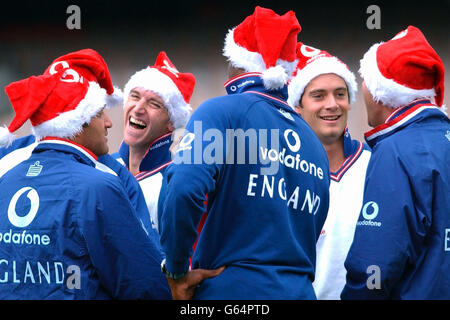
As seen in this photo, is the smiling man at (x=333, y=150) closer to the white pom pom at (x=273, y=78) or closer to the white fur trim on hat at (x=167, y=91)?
the white fur trim on hat at (x=167, y=91)

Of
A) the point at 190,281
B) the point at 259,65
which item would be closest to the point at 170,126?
the point at 259,65

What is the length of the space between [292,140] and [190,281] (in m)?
0.69

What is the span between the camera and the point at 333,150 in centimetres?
414

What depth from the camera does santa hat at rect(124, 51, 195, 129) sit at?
4.65 metres

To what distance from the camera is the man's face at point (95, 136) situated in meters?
3.08

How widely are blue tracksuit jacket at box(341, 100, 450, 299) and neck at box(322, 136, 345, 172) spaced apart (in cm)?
109

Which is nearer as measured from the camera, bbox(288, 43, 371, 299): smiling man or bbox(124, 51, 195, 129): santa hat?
bbox(288, 43, 371, 299): smiling man

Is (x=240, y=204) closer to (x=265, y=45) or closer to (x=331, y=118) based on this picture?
(x=265, y=45)

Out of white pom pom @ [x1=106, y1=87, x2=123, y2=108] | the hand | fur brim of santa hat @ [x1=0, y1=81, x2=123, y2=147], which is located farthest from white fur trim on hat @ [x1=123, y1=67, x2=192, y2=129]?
the hand

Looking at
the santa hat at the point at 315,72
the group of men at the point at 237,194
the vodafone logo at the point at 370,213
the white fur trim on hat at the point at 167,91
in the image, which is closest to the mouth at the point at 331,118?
the santa hat at the point at 315,72

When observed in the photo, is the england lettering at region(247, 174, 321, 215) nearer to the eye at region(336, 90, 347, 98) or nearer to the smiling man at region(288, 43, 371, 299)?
the smiling man at region(288, 43, 371, 299)

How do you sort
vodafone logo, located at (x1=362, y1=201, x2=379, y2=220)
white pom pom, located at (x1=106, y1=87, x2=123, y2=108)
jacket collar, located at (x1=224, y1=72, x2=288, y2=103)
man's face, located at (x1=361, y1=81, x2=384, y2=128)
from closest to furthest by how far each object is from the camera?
1. jacket collar, located at (x1=224, y1=72, x2=288, y2=103)
2. vodafone logo, located at (x1=362, y1=201, x2=379, y2=220)
3. man's face, located at (x1=361, y1=81, x2=384, y2=128)
4. white pom pom, located at (x1=106, y1=87, x2=123, y2=108)

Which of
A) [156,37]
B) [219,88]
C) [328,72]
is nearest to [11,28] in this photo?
[156,37]

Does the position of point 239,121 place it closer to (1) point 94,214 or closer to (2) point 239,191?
(2) point 239,191
